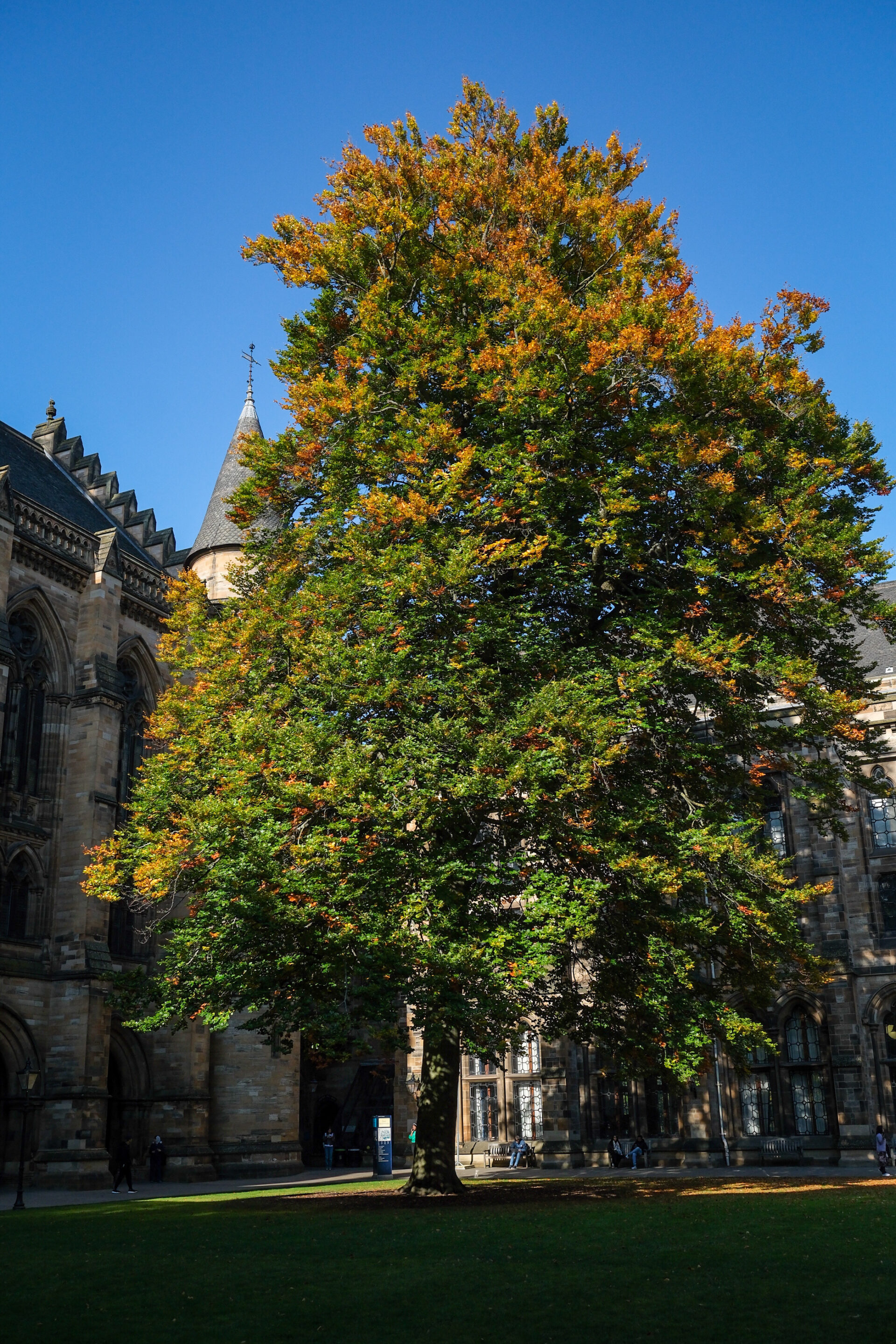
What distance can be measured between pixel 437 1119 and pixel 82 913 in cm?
1428

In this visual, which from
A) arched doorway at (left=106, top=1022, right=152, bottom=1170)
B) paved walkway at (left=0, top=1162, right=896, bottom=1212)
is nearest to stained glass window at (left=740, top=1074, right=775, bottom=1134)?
paved walkway at (left=0, top=1162, right=896, bottom=1212)

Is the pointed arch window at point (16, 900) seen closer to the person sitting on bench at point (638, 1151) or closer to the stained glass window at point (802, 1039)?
the person sitting on bench at point (638, 1151)

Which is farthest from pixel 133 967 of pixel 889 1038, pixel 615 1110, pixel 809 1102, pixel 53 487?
pixel 889 1038

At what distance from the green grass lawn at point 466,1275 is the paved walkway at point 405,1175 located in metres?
7.54

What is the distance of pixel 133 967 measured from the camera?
31.6 metres

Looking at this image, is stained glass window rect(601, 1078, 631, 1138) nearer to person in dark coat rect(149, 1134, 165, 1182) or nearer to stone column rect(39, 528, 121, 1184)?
person in dark coat rect(149, 1134, 165, 1182)

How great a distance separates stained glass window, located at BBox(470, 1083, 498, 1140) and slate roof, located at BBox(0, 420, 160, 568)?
2037 centimetres

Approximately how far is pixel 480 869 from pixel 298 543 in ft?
19.8

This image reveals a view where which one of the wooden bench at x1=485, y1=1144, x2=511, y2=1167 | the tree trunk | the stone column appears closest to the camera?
the tree trunk

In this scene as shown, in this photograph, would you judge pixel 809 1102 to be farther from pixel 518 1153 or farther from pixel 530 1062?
pixel 530 1062

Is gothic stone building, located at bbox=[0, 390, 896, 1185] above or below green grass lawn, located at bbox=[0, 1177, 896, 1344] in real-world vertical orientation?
above

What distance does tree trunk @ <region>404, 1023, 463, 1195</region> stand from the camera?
17.6 m

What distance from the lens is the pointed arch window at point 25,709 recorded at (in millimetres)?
29578

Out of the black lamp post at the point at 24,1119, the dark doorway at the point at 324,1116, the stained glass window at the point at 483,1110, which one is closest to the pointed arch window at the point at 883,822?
the stained glass window at the point at 483,1110
